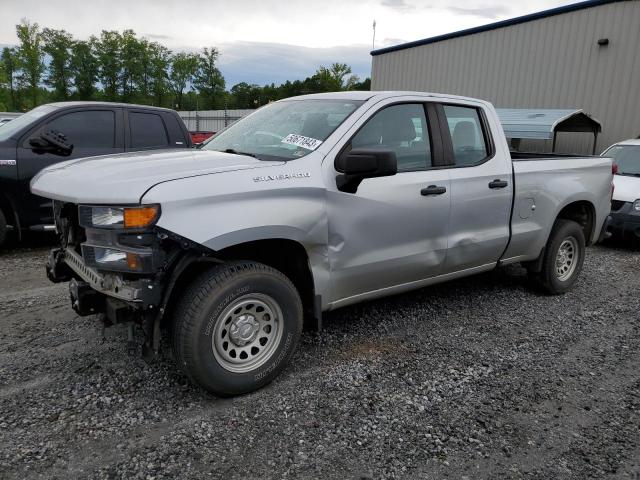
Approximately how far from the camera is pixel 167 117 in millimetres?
7473

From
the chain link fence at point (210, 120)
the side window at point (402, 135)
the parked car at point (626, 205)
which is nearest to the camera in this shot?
the side window at point (402, 135)

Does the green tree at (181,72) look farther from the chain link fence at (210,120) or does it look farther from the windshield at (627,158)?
the windshield at (627,158)

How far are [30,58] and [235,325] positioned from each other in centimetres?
5167

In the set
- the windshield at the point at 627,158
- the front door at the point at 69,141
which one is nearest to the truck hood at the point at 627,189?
the windshield at the point at 627,158

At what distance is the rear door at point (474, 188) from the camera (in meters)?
4.24

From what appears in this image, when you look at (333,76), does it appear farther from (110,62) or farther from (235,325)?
(235,325)

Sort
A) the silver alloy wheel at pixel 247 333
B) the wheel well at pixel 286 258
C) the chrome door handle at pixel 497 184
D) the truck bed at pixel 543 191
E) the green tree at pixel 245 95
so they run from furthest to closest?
1. the green tree at pixel 245 95
2. the truck bed at pixel 543 191
3. the chrome door handle at pixel 497 184
4. the wheel well at pixel 286 258
5. the silver alloy wheel at pixel 247 333

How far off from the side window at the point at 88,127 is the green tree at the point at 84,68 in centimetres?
Answer: 6360

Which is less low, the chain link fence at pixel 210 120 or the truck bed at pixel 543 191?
the chain link fence at pixel 210 120

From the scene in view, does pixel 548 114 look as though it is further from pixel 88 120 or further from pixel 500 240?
pixel 88 120

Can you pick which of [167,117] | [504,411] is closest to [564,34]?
[167,117]

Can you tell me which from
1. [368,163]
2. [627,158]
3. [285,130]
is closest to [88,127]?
[285,130]

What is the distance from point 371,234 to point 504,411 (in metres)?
1.40

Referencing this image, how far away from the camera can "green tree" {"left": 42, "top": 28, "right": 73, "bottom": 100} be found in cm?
6109
